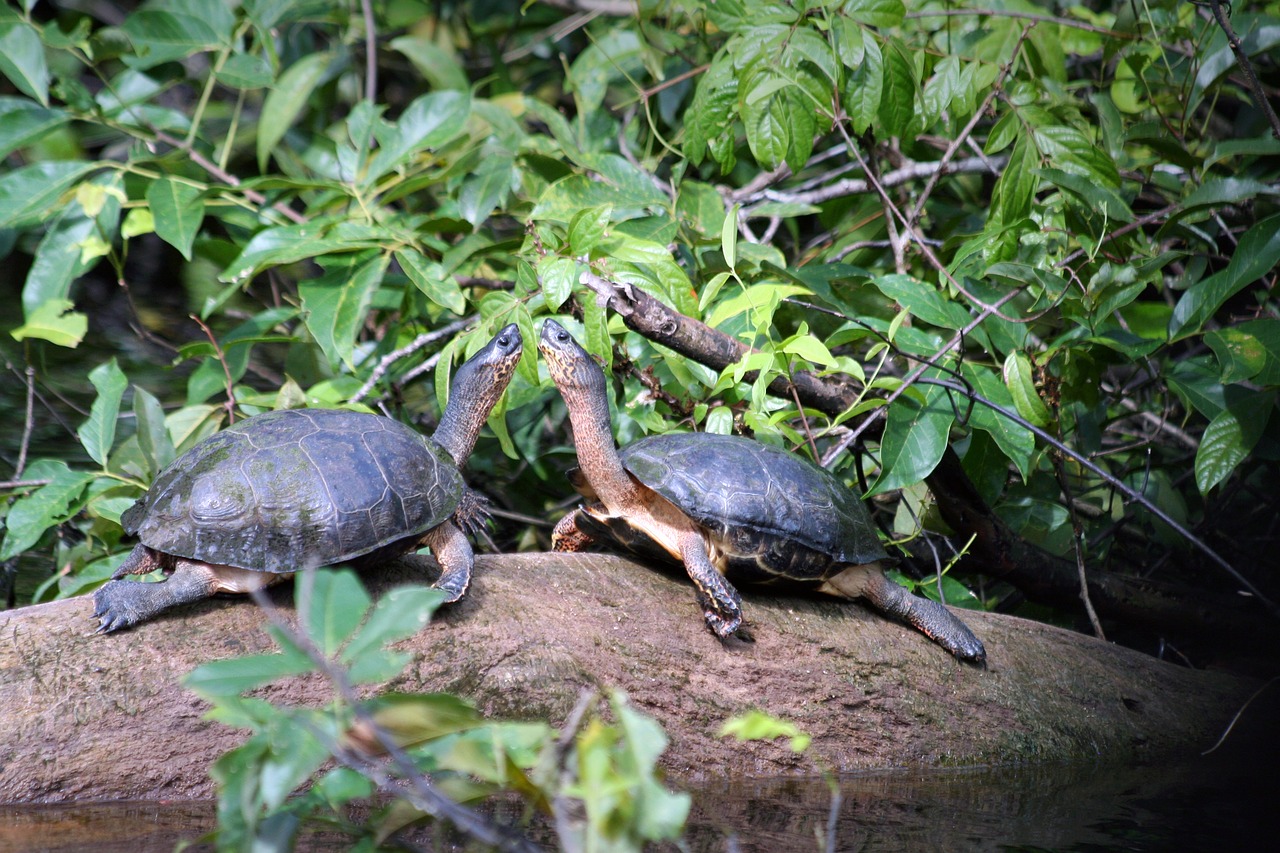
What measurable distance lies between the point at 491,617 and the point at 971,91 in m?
2.36

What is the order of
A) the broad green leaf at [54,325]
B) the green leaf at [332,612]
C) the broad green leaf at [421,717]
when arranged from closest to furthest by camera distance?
the green leaf at [332,612] → the broad green leaf at [421,717] → the broad green leaf at [54,325]

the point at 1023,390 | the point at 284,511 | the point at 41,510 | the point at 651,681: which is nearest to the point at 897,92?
the point at 1023,390

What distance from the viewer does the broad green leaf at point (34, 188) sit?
350cm

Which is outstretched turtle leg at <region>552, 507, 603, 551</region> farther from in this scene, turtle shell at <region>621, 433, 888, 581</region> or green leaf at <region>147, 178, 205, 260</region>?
green leaf at <region>147, 178, 205, 260</region>

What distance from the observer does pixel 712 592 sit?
2.57 metres

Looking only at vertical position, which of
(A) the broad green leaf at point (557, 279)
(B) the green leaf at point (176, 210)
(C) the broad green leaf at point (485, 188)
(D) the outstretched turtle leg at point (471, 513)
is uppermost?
(A) the broad green leaf at point (557, 279)

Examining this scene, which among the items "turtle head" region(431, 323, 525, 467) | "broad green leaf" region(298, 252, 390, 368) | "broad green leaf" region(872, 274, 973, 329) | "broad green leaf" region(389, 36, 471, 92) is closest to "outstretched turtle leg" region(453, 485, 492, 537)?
"turtle head" region(431, 323, 525, 467)

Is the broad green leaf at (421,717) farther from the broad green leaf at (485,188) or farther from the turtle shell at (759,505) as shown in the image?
the broad green leaf at (485,188)

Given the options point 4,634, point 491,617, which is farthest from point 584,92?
point 4,634

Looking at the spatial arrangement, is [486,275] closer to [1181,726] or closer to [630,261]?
[630,261]

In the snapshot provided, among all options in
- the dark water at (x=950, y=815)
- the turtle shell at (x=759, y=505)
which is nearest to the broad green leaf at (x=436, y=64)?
the turtle shell at (x=759, y=505)

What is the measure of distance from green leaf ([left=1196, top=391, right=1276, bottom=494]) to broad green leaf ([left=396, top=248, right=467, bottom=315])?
92.6 inches

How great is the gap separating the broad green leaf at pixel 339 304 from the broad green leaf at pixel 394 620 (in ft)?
6.95

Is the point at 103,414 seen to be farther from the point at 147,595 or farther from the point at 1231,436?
the point at 1231,436
